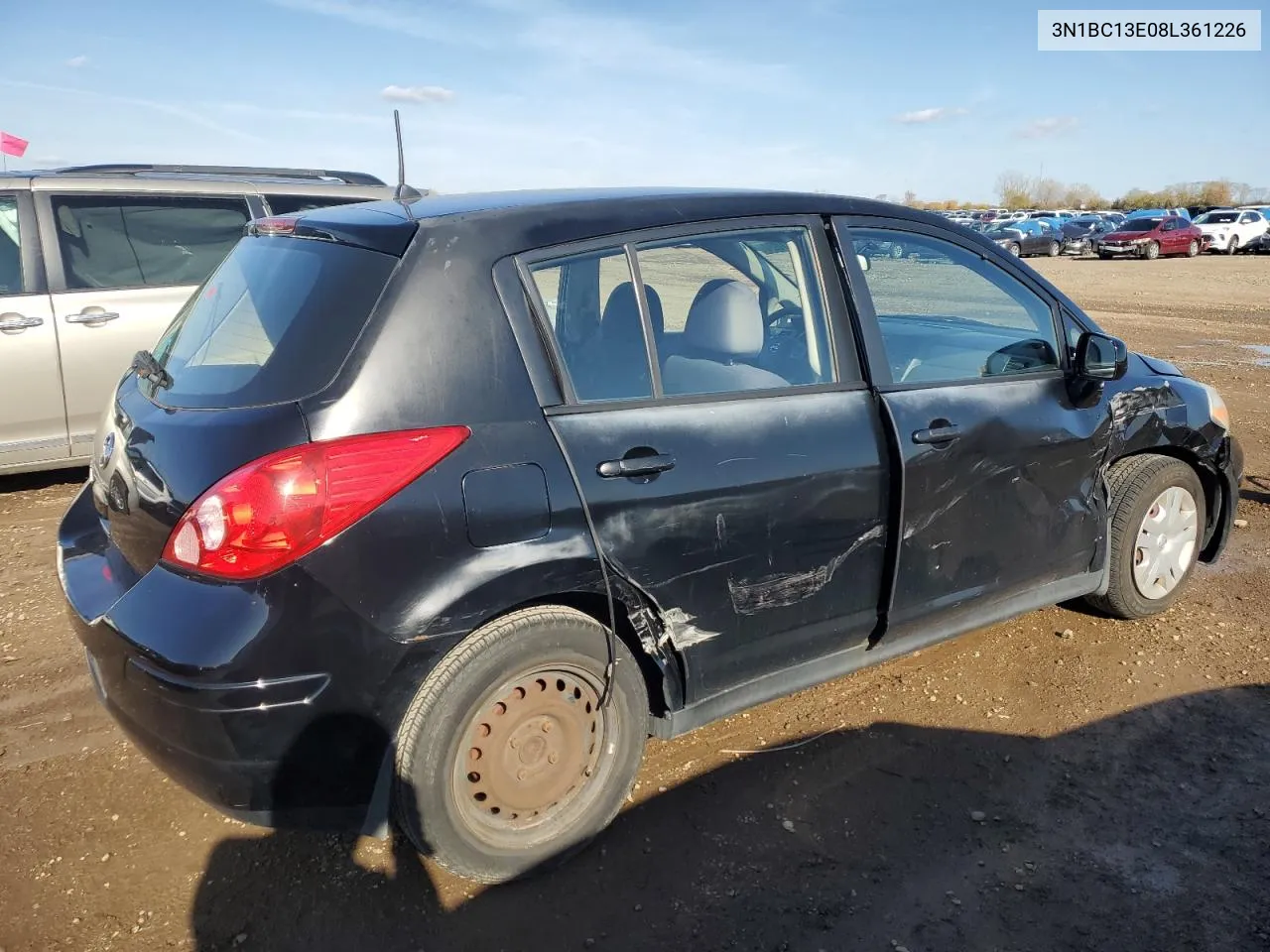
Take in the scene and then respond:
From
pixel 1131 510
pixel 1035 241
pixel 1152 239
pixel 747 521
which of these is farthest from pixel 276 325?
pixel 1035 241

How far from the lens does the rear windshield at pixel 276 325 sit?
2348mm

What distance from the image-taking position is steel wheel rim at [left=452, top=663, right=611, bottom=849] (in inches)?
98.8

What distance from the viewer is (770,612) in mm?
2887

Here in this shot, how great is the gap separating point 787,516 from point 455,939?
1.43 m

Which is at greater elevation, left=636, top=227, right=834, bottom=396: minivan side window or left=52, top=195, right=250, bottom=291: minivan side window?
left=52, top=195, right=250, bottom=291: minivan side window

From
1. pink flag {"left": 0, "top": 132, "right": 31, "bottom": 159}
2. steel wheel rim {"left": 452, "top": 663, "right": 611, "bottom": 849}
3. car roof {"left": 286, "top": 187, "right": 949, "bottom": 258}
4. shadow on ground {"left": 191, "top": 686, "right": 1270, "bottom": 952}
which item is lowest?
shadow on ground {"left": 191, "top": 686, "right": 1270, "bottom": 952}

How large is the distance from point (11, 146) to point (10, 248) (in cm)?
329

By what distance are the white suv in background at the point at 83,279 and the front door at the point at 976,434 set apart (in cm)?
400

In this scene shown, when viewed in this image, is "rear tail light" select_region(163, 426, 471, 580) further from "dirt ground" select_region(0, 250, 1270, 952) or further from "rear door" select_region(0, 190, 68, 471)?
"rear door" select_region(0, 190, 68, 471)

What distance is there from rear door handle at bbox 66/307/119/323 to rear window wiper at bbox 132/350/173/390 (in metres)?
3.10

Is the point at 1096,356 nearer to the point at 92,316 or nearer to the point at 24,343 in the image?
the point at 92,316

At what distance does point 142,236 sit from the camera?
6.00m

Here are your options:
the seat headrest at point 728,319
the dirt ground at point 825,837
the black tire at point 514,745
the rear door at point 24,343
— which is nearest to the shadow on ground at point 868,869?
the dirt ground at point 825,837

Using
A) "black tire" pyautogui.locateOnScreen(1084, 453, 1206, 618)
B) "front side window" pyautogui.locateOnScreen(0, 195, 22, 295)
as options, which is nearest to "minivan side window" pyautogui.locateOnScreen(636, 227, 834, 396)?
"black tire" pyautogui.locateOnScreen(1084, 453, 1206, 618)
